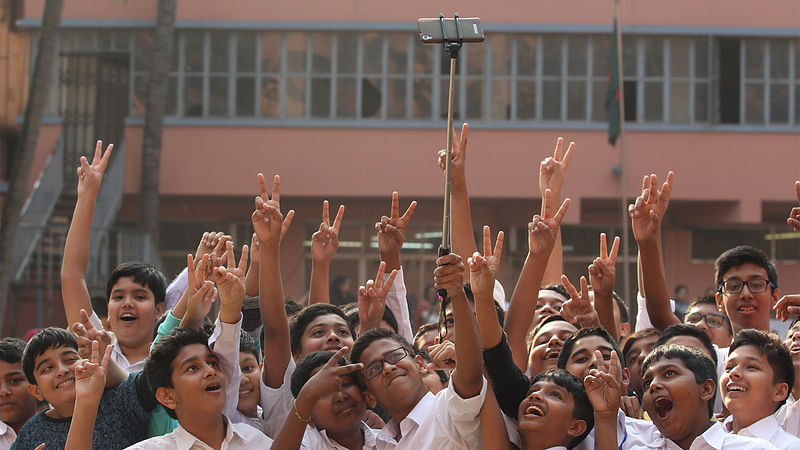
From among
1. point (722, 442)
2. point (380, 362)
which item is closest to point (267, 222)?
point (380, 362)

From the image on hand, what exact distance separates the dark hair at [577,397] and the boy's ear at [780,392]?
2.26ft

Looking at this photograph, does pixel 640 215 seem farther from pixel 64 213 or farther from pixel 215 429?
pixel 64 213

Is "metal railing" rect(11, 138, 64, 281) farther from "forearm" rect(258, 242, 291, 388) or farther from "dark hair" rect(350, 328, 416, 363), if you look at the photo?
"dark hair" rect(350, 328, 416, 363)

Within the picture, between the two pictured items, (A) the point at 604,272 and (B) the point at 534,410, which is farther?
(A) the point at 604,272

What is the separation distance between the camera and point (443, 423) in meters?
3.42

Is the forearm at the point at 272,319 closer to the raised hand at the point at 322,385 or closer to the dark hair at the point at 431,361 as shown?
the raised hand at the point at 322,385

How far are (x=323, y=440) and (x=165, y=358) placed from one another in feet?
2.19

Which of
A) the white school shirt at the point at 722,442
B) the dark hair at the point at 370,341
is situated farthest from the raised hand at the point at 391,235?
the white school shirt at the point at 722,442

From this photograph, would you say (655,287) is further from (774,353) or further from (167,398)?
(167,398)

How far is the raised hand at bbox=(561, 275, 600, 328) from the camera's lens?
4453 millimetres

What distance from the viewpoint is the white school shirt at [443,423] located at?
331cm

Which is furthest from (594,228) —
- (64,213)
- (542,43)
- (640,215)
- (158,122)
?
(640,215)

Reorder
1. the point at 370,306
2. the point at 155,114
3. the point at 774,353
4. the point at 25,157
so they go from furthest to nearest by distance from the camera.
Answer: the point at 155,114 → the point at 25,157 → the point at 370,306 → the point at 774,353

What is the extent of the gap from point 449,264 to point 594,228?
1354 centimetres
